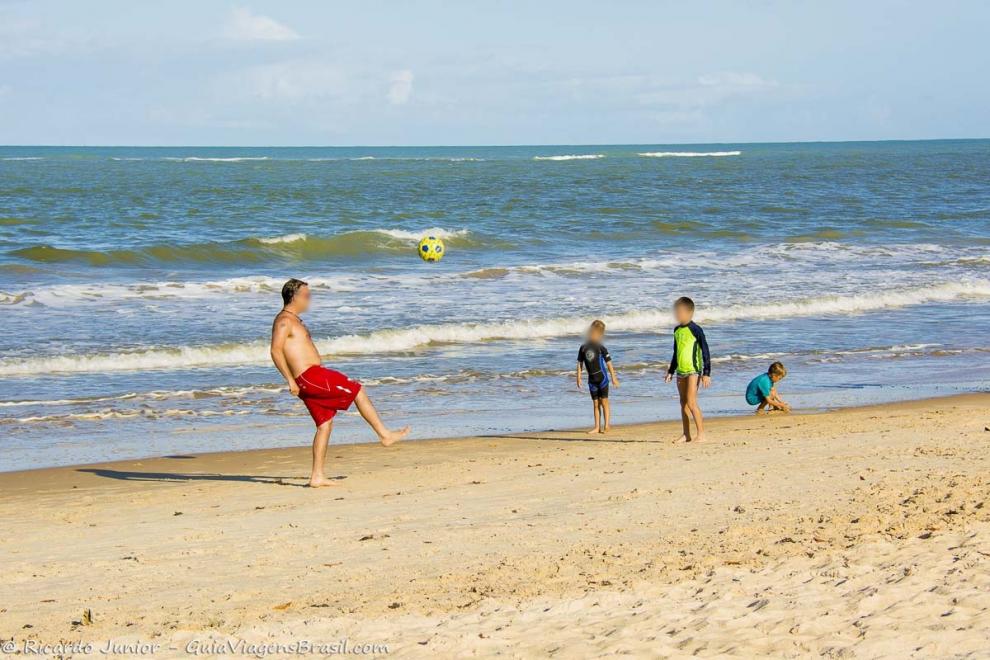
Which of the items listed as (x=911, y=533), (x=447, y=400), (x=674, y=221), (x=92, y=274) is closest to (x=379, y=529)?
(x=911, y=533)

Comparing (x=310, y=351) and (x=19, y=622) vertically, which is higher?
(x=310, y=351)

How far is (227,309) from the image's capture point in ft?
60.4

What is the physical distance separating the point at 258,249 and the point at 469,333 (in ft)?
44.6

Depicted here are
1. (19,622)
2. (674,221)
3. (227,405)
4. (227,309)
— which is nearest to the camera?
(19,622)

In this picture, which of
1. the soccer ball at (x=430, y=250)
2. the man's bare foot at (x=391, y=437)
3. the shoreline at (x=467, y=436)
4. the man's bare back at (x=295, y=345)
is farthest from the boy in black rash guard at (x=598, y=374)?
the soccer ball at (x=430, y=250)

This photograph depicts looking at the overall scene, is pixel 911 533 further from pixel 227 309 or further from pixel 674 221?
pixel 674 221

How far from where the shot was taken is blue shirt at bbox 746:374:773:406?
11312 mm

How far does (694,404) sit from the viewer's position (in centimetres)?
969

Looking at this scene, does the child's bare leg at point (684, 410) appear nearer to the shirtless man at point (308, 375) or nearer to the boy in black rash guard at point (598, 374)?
the boy in black rash guard at point (598, 374)

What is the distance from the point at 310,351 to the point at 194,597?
268 cm

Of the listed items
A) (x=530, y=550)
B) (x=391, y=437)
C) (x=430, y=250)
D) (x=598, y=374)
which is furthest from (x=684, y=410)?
(x=430, y=250)

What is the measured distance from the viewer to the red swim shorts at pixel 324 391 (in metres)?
7.99

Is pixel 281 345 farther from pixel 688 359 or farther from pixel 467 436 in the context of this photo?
pixel 688 359

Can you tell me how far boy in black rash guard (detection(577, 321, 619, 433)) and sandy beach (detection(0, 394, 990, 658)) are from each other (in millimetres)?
1011
